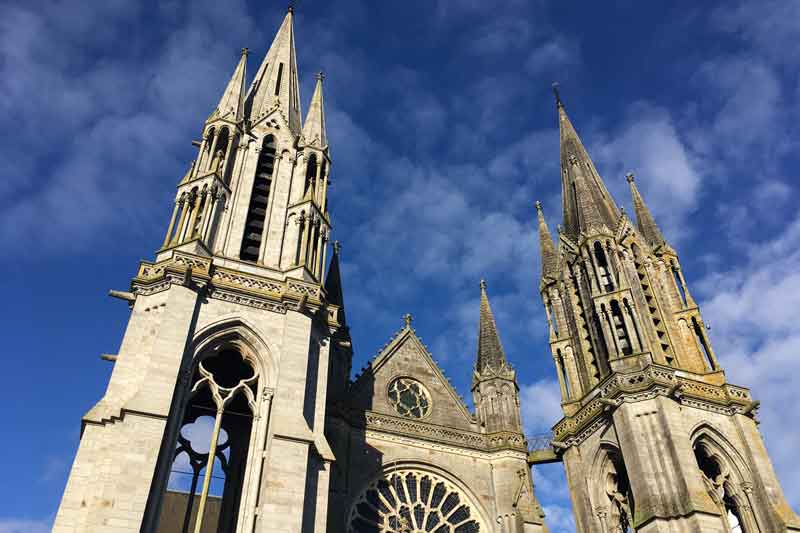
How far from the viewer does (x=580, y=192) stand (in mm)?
26953

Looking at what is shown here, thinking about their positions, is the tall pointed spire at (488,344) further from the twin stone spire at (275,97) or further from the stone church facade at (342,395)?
the twin stone spire at (275,97)

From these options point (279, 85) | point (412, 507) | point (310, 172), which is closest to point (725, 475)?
A: point (412, 507)

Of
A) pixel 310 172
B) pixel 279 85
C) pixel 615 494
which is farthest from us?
Result: pixel 279 85

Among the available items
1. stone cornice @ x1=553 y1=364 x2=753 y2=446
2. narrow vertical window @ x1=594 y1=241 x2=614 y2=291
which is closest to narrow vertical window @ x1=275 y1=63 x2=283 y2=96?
narrow vertical window @ x1=594 y1=241 x2=614 y2=291

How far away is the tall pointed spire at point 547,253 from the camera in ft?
89.1

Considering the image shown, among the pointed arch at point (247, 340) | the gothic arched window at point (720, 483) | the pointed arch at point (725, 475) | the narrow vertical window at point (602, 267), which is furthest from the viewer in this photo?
→ the narrow vertical window at point (602, 267)

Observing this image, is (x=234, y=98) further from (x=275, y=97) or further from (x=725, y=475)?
(x=725, y=475)

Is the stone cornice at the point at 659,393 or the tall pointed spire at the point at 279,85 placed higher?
the tall pointed spire at the point at 279,85

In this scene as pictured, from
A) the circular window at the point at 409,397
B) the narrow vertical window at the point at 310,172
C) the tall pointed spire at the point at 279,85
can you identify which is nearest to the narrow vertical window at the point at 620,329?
the circular window at the point at 409,397

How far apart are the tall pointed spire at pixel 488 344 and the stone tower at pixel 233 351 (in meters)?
5.26

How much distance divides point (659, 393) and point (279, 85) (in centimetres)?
1781

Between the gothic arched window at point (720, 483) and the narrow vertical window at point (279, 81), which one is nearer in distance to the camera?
the gothic arched window at point (720, 483)

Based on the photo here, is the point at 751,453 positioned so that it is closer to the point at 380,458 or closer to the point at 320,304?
the point at 380,458

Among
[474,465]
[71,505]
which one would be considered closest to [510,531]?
[474,465]
